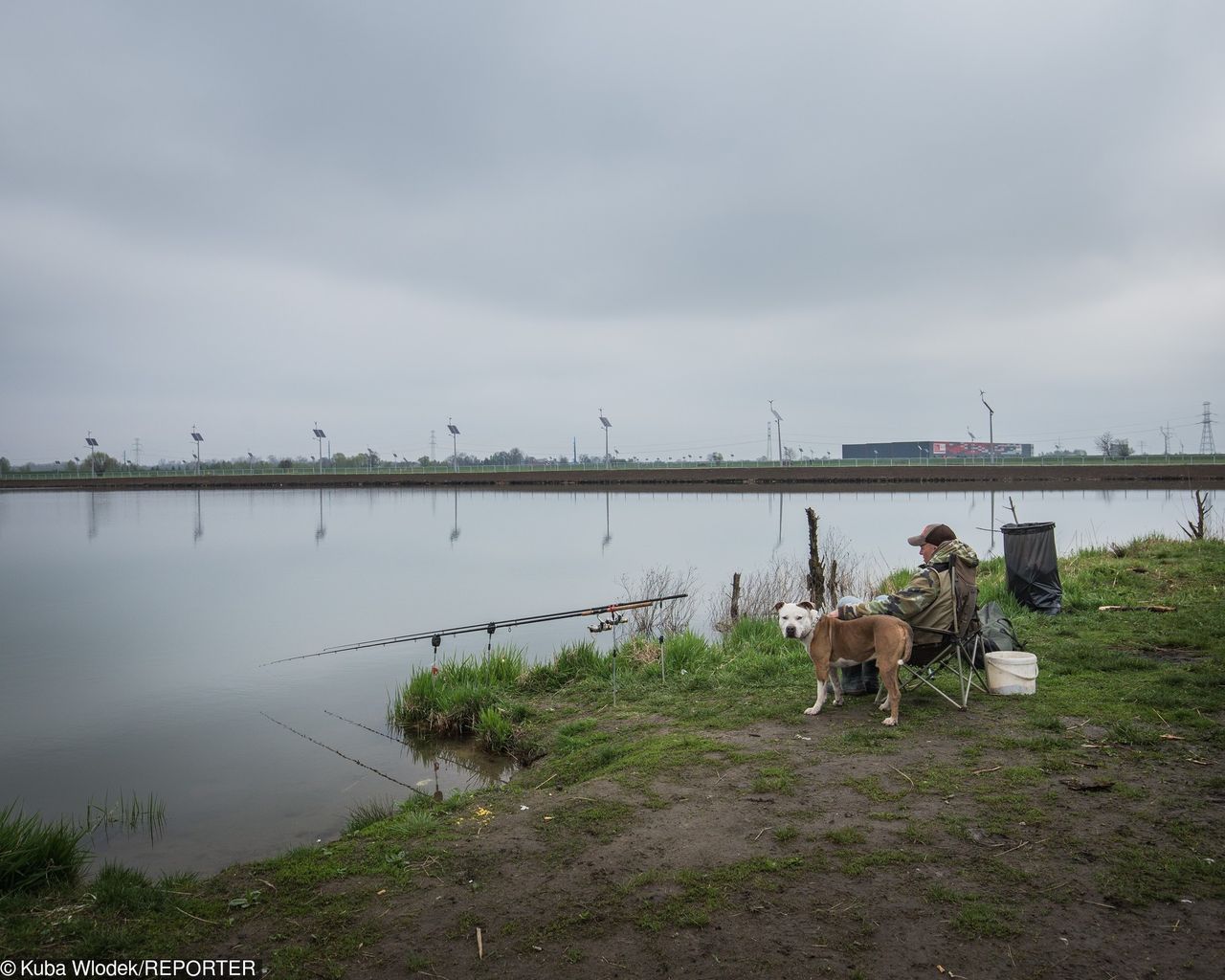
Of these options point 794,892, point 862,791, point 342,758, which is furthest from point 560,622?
point 794,892

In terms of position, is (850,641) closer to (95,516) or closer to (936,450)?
(95,516)

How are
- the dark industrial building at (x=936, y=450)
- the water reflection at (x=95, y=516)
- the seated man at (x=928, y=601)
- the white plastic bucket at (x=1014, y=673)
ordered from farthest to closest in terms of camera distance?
the dark industrial building at (x=936, y=450)
the water reflection at (x=95, y=516)
the white plastic bucket at (x=1014, y=673)
the seated man at (x=928, y=601)

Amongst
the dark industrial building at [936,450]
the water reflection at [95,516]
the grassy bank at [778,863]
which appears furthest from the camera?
the dark industrial building at [936,450]

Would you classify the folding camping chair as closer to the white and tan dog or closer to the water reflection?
the white and tan dog

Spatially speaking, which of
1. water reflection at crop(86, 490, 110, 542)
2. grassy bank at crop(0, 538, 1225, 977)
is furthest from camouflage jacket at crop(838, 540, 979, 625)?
water reflection at crop(86, 490, 110, 542)

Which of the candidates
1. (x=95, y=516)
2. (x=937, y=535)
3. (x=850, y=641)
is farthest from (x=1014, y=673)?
(x=95, y=516)

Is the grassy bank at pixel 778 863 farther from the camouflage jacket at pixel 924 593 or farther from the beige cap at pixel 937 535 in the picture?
the beige cap at pixel 937 535

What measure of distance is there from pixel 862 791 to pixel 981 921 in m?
1.60

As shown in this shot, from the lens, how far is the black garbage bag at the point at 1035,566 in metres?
11.2

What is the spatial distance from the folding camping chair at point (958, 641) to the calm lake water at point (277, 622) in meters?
4.27

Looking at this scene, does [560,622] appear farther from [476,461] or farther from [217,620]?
[476,461]

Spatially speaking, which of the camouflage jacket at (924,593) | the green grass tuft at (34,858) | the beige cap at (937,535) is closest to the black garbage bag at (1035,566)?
the beige cap at (937,535)

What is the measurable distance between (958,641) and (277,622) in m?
15.5

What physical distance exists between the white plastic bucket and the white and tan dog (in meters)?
0.99
